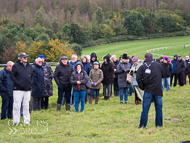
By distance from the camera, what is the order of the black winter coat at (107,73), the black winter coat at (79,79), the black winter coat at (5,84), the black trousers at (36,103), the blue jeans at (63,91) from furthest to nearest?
1. the black winter coat at (107,73)
2. the black trousers at (36,103)
3. the blue jeans at (63,91)
4. the black winter coat at (79,79)
5. the black winter coat at (5,84)

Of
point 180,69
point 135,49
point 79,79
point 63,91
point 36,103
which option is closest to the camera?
point 79,79

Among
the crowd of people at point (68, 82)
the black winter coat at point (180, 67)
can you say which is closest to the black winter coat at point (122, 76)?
the crowd of people at point (68, 82)

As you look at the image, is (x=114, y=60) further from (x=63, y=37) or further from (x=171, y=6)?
(x=171, y=6)

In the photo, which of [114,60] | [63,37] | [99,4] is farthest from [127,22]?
[114,60]

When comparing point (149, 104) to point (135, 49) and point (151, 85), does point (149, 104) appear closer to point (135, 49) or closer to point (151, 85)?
point (151, 85)

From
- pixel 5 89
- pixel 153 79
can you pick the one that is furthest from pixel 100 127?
pixel 5 89

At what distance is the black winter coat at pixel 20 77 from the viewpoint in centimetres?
808

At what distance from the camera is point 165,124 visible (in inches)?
311

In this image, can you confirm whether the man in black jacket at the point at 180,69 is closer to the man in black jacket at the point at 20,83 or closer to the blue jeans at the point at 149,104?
the blue jeans at the point at 149,104

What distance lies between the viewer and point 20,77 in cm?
814

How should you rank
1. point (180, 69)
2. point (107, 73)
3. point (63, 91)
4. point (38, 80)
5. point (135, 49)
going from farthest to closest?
1. point (135, 49)
2. point (180, 69)
3. point (107, 73)
4. point (38, 80)
5. point (63, 91)

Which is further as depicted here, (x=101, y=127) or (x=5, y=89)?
(x=5, y=89)

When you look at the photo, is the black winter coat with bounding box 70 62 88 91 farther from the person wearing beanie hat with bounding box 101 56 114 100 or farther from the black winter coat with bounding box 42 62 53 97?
the person wearing beanie hat with bounding box 101 56 114 100

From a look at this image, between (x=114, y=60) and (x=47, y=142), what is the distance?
30.2 ft
